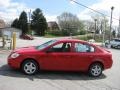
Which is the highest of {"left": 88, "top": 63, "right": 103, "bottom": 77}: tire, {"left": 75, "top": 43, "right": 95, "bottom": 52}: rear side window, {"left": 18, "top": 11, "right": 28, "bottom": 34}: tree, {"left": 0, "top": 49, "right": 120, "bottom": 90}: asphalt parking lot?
{"left": 18, "top": 11, "right": 28, "bottom": 34}: tree

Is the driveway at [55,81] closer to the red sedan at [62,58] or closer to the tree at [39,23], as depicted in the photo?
the red sedan at [62,58]

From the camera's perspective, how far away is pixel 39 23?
91812mm

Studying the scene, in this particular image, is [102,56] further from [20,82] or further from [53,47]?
[20,82]

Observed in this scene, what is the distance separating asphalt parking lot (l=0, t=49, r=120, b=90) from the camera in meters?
8.88

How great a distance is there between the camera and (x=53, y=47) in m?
10.7

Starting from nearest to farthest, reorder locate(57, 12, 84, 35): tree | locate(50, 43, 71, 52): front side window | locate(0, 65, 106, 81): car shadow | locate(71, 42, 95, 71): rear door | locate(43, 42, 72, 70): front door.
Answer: locate(0, 65, 106, 81): car shadow → locate(43, 42, 72, 70): front door → locate(50, 43, 71, 52): front side window → locate(71, 42, 95, 71): rear door → locate(57, 12, 84, 35): tree

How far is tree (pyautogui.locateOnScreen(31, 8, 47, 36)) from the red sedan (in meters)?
81.0

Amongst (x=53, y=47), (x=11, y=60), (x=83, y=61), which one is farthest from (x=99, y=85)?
(x=11, y=60)

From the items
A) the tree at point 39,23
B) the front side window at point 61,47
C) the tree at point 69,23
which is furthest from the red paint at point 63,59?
the tree at point 69,23

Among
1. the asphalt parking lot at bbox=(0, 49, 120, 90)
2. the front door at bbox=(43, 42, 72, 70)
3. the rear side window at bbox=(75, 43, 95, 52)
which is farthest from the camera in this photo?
the rear side window at bbox=(75, 43, 95, 52)

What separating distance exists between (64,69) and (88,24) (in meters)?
112

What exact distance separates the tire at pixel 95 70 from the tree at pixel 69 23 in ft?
322

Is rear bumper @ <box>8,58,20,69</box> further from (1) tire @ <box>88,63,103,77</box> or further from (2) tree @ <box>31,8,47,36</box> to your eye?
(2) tree @ <box>31,8,47,36</box>

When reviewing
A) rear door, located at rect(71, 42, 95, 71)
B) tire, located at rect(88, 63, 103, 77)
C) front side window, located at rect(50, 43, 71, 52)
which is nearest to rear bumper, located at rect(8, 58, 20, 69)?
front side window, located at rect(50, 43, 71, 52)
